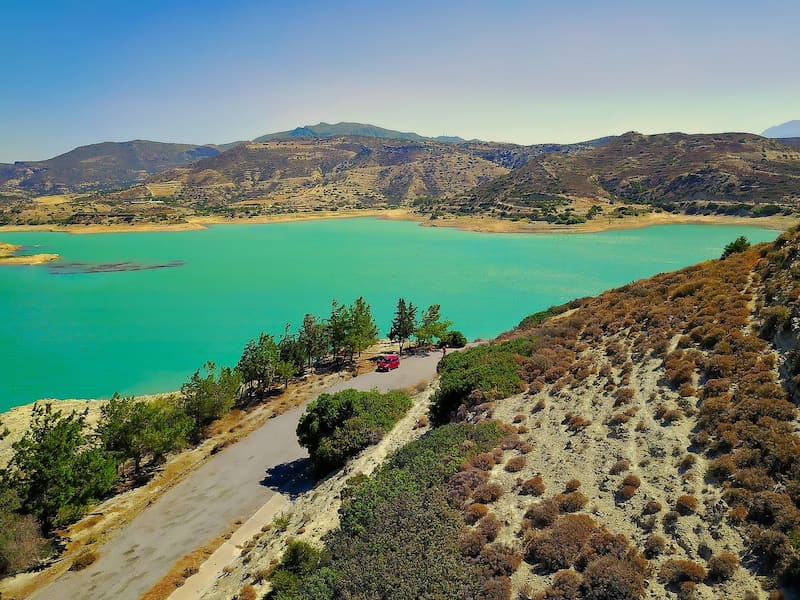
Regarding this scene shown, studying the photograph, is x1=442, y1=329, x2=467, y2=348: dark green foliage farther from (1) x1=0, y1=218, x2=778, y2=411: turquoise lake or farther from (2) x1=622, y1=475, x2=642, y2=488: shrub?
(2) x1=622, y1=475, x2=642, y2=488: shrub

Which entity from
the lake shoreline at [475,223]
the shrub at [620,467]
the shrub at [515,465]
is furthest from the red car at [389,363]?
the lake shoreline at [475,223]

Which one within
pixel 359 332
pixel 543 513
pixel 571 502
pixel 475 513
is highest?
pixel 571 502

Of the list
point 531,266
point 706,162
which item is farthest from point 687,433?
point 706,162

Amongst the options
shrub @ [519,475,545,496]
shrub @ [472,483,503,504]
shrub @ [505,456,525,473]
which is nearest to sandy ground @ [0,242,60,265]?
shrub @ [505,456,525,473]

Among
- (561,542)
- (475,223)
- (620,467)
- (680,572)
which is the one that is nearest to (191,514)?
(561,542)

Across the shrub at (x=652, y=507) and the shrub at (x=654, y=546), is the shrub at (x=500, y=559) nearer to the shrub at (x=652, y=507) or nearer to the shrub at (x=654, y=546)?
the shrub at (x=654, y=546)

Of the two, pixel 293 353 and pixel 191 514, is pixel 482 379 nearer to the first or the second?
pixel 191 514

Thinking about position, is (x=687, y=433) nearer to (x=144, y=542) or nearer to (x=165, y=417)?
(x=144, y=542)
